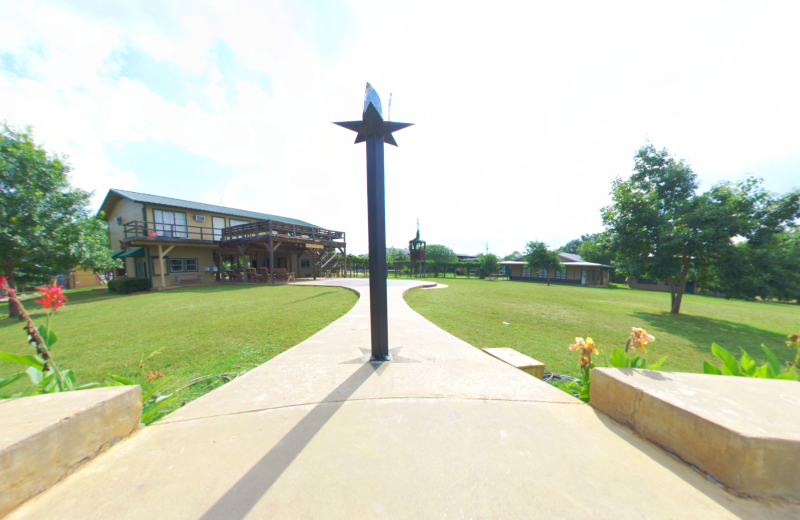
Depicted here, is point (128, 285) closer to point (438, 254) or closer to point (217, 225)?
Result: point (217, 225)

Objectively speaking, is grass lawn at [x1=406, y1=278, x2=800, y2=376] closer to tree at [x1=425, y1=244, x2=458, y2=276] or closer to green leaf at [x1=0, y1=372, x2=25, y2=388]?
green leaf at [x1=0, y1=372, x2=25, y2=388]

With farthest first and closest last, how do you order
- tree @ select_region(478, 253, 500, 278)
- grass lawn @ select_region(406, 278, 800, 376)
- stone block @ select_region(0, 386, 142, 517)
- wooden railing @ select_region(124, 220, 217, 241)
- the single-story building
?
tree @ select_region(478, 253, 500, 278) < the single-story building < wooden railing @ select_region(124, 220, 217, 241) < grass lawn @ select_region(406, 278, 800, 376) < stone block @ select_region(0, 386, 142, 517)

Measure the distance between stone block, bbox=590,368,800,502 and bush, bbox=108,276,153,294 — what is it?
2102 cm

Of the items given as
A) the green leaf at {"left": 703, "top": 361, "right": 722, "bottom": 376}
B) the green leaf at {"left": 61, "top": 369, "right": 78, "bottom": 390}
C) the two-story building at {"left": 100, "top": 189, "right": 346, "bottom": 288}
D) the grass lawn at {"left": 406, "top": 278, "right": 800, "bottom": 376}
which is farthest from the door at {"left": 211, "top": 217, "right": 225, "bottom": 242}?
the green leaf at {"left": 703, "top": 361, "right": 722, "bottom": 376}

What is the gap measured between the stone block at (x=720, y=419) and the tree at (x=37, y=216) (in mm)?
15849

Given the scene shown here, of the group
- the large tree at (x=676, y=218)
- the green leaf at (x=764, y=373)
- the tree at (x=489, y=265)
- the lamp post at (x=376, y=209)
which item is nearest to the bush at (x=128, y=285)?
the lamp post at (x=376, y=209)

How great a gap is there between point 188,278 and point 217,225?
16.9 feet

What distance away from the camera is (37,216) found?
357 inches

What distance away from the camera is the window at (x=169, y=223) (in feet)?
56.4

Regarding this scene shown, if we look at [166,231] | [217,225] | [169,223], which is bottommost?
[166,231]

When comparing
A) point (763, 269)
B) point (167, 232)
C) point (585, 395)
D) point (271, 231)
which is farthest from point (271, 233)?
point (763, 269)

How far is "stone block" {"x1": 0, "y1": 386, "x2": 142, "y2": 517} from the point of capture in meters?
1.32

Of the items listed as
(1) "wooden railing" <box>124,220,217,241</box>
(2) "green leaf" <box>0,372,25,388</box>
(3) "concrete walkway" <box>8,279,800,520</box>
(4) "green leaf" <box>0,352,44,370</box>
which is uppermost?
(1) "wooden railing" <box>124,220,217,241</box>

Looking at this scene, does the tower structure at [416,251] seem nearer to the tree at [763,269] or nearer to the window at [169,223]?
the window at [169,223]
